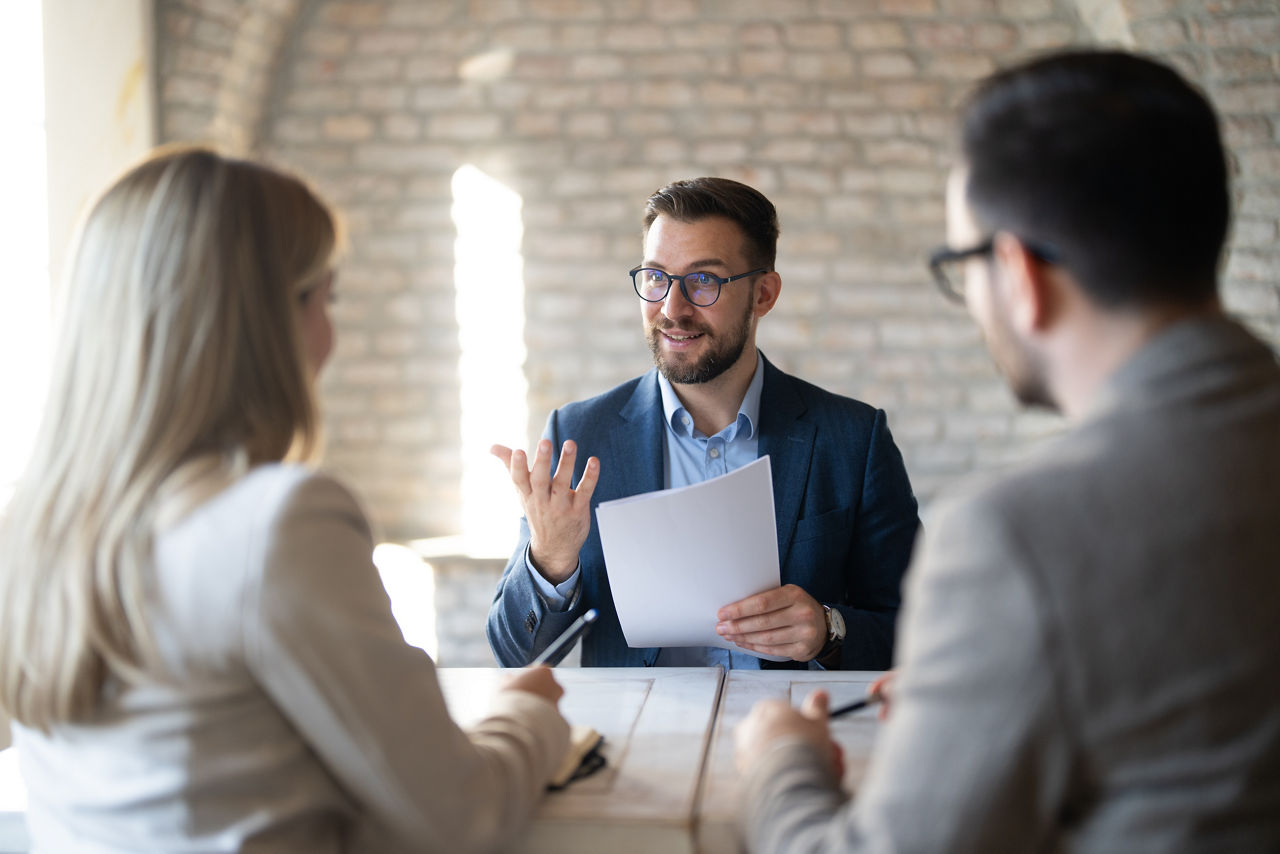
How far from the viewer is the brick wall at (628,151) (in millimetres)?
3828

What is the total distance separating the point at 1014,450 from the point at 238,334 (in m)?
3.41

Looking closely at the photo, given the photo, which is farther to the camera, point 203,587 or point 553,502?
point 553,502

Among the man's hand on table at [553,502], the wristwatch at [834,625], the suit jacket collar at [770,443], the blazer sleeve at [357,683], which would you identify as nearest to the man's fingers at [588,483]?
the man's hand on table at [553,502]

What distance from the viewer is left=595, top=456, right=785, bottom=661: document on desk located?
1.65 metres

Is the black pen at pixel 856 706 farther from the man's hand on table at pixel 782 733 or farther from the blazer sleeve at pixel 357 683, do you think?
the blazer sleeve at pixel 357 683

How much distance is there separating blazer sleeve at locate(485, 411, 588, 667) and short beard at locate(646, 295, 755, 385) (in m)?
0.46

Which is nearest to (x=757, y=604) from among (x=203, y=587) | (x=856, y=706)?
(x=856, y=706)

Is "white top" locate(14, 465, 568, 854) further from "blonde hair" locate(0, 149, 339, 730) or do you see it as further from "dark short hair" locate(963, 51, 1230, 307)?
"dark short hair" locate(963, 51, 1230, 307)

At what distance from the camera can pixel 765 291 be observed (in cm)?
238

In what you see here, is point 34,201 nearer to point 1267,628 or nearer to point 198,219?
point 198,219

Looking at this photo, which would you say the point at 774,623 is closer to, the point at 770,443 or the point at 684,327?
the point at 770,443

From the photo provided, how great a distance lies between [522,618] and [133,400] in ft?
3.67

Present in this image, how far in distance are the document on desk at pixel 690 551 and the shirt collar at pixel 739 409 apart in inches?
20.7

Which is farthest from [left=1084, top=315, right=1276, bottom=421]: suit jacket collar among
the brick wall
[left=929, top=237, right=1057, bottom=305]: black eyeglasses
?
the brick wall
